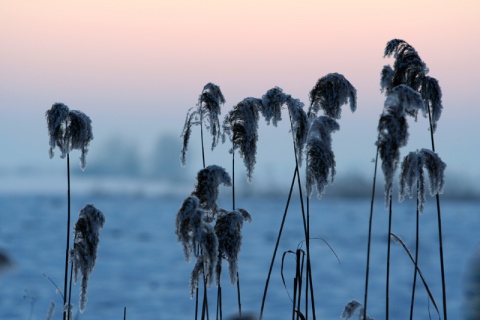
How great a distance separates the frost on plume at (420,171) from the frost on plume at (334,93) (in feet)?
1.27

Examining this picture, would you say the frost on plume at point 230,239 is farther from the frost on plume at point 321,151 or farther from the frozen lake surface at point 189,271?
the frozen lake surface at point 189,271

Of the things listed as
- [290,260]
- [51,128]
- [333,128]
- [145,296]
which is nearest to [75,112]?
[51,128]

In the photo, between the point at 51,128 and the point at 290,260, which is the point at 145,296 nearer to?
the point at 290,260

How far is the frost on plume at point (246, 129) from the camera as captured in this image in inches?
131

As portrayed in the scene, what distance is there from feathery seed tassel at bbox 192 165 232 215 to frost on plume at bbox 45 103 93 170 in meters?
0.62

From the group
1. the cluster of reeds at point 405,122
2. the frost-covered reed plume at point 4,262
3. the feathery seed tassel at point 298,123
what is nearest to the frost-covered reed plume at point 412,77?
the cluster of reeds at point 405,122

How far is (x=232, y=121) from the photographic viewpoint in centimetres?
339

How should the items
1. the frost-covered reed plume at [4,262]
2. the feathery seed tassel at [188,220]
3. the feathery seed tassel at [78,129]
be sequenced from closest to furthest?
the frost-covered reed plume at [4,262] → the feathery seed tassel at [188,220] → the feathery seed tassel at [78,129]

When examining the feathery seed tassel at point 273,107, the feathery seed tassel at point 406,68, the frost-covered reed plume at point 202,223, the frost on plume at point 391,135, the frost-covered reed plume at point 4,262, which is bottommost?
the frost-covered reed plume at point 4,262

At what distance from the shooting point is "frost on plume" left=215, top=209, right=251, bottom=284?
3.00 metres

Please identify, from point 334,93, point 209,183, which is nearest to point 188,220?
point 209,183

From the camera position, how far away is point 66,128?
3252 mm

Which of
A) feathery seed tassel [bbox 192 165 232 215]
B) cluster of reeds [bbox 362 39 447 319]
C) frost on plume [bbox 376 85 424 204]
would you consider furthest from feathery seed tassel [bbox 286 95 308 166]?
frost on plume [bbox 376 85 424 204]

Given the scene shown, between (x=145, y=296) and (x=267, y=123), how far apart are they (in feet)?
34.7
